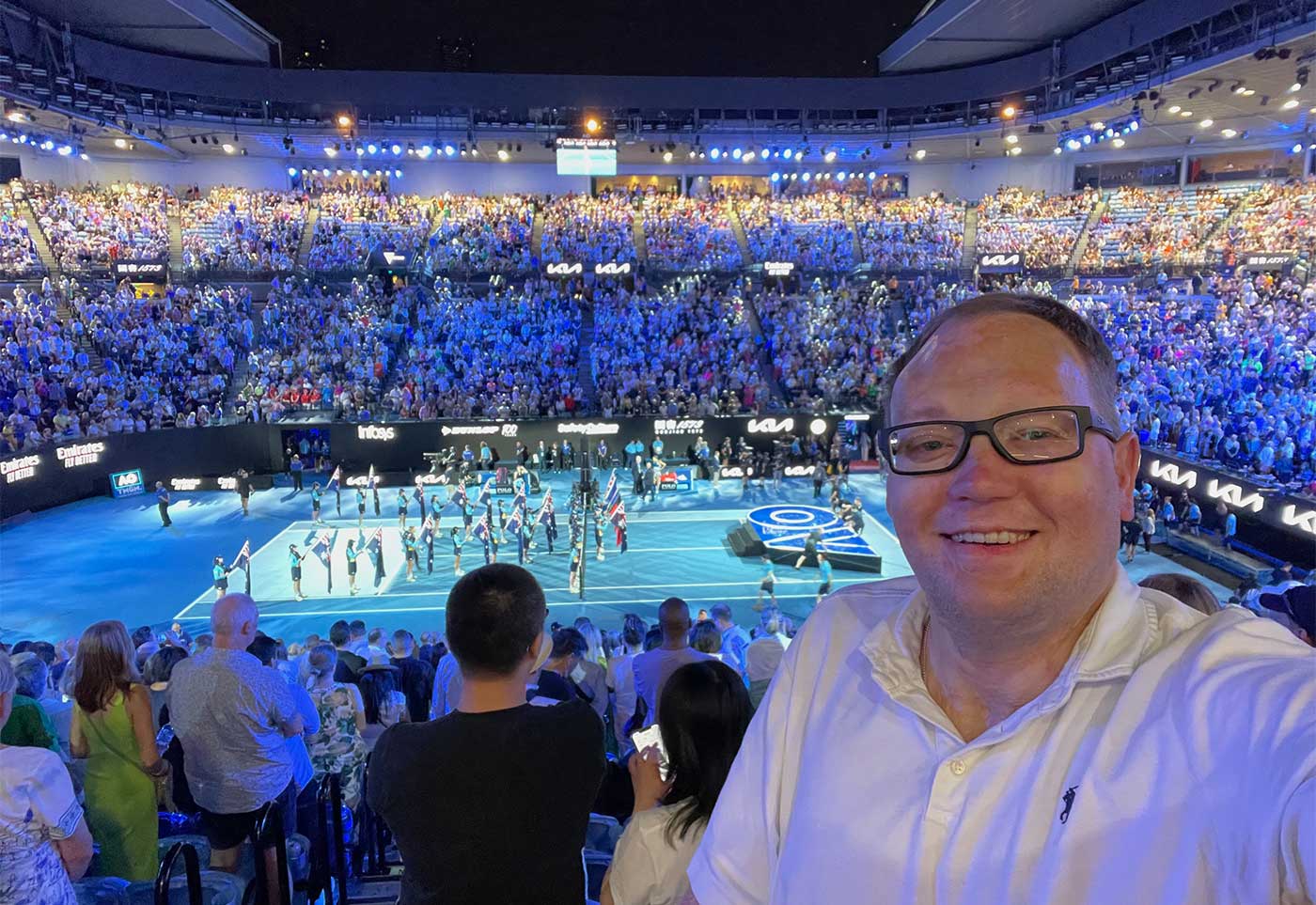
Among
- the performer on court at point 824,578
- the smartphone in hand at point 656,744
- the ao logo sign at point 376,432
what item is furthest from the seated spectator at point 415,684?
the ao logo sign at point 376,432

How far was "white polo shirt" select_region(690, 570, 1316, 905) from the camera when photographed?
1.24m

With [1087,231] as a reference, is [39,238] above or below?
above

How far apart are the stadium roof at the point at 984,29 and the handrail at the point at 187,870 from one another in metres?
32.8

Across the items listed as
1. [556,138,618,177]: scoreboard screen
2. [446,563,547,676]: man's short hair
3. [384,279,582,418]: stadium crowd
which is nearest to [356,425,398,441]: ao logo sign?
[384,279,582,418]: stadium crowd

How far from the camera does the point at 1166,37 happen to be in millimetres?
26812

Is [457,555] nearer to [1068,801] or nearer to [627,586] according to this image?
[627,586]

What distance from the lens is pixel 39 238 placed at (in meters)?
34.0

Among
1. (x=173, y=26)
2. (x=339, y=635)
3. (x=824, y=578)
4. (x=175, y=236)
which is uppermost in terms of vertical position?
(x=173, y=26)

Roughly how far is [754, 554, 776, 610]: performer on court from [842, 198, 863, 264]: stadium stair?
24.2 metres

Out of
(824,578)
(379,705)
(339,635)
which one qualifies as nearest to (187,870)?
(379,705)

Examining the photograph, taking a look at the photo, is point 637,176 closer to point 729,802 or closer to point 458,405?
point 458,405

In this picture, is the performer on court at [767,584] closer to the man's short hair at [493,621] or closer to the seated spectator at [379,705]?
the seated spectator at [379,705]

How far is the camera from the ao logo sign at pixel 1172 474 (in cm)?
1930

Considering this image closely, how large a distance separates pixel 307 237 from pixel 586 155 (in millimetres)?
13918
